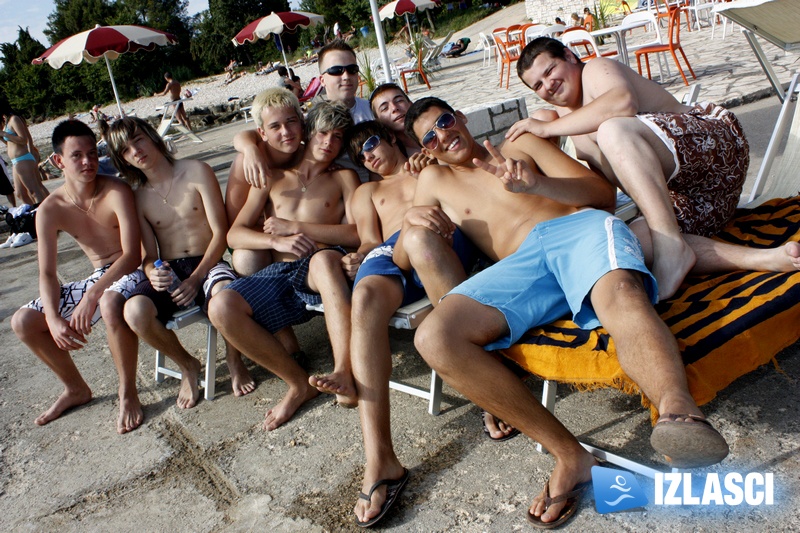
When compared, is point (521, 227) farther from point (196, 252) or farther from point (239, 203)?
point (196, 252)

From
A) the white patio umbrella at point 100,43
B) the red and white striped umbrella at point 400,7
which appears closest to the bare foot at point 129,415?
the white patio umbrella at point 100,43

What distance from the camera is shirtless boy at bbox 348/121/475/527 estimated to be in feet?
8.24

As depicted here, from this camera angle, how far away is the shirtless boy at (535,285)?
2.08 metres

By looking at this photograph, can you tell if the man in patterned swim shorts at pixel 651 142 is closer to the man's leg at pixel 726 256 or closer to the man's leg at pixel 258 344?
the man's leg at pixel 726 256

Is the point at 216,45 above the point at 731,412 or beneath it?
above

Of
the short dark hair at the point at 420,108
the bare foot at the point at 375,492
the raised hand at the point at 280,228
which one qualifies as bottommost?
the bare foot at the point at 375,492

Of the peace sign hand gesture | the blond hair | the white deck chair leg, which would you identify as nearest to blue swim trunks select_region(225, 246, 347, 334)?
→ the white deck chair leg

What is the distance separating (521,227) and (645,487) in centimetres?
117

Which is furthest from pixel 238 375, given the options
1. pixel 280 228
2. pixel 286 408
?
pixel 280 228

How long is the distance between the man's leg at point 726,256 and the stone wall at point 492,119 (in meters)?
1.94

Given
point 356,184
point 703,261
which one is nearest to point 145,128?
point 356,184

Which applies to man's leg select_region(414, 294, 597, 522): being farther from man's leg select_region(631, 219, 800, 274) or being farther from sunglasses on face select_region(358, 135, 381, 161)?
sunglasses on face select_region(358, 135, 381, 161)

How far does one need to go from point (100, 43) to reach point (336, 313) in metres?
13.9

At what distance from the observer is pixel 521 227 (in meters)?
2.92
